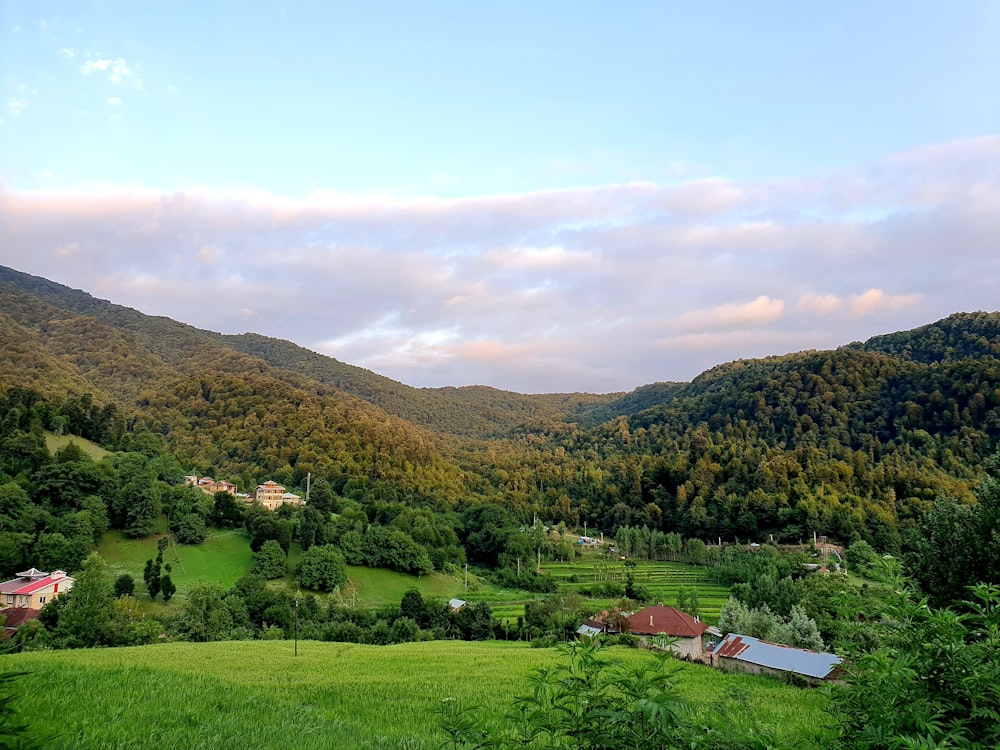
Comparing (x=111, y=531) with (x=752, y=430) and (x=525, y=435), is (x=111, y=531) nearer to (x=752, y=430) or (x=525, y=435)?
(x=752, y=430)

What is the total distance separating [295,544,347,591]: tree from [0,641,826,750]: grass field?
35.6 m

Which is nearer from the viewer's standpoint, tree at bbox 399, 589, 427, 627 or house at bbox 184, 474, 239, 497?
tree at bbox 399, 589, 427, 627

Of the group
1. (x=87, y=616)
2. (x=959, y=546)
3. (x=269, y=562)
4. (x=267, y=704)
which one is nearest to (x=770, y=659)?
(x=959, y=546)

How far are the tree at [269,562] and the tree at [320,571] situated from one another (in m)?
1.64

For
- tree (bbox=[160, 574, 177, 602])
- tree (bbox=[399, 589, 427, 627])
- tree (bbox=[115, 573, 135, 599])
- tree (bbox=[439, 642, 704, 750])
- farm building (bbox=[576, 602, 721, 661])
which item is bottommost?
tree (bbox=[399, 589, 427, 627])

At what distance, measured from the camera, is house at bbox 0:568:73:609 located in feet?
120

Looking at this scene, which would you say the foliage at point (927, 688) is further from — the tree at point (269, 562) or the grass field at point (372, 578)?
the tree at point (269, 562)

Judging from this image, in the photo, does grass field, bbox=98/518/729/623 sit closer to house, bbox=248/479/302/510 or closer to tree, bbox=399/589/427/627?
tree, bbox=399/589/427/627

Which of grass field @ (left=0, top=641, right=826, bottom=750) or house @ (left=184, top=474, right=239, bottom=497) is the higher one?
grass field @ (left=0, top=641, right=826, bottom=750)

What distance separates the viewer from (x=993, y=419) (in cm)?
8012

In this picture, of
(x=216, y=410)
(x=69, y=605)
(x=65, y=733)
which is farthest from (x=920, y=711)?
(x=216, y=410)

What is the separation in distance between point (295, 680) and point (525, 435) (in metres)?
167

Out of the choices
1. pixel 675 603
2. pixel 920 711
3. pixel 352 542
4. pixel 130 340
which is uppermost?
pixel 130 340

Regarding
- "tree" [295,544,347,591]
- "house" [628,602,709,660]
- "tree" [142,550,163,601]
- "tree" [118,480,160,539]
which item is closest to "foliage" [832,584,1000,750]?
"house" [628,602,709,660]
